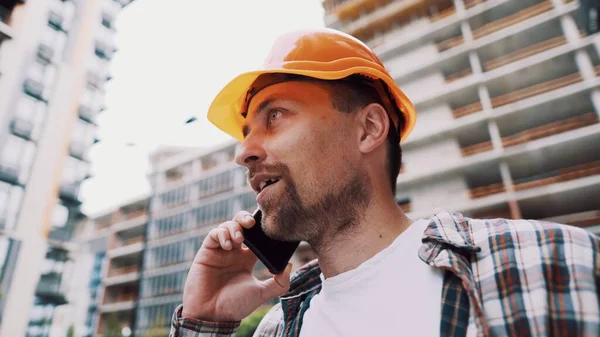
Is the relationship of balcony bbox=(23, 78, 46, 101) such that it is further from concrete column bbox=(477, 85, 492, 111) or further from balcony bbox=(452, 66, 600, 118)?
concrete column bbox=(477, 85, 492, 111)

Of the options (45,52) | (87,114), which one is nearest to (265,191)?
(45,52)

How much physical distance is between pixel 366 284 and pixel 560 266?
1.88 feet

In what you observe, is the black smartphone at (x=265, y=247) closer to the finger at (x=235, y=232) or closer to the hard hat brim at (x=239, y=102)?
the finger at (x=235, y=232)

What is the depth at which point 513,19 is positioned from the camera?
58.4 feet

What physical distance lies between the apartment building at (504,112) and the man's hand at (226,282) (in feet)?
51.1

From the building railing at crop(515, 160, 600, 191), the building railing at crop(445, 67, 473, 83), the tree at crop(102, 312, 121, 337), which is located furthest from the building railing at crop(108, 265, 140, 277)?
the building railing at crop(515, 160, 600, 191)

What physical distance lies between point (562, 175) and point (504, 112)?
11.6 feet

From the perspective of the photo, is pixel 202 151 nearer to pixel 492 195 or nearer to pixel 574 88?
pixel 492 195

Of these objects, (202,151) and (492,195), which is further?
(202,151)

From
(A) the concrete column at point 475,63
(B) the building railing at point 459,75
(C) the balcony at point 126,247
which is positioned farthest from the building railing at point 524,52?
(C) the balcony at point 126,247

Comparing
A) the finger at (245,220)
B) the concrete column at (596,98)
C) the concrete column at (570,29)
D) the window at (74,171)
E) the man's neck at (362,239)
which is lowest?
the man's neck at (362,239)

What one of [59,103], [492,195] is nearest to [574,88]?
[492,195]

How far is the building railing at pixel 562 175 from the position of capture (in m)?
14.5

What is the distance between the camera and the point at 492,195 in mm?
15852
